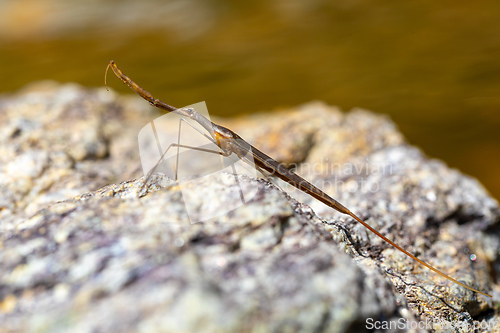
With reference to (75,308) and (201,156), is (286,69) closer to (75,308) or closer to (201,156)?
(201,156)

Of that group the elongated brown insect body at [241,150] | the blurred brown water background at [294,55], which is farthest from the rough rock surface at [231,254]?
the blurred brown water background at [294,55]

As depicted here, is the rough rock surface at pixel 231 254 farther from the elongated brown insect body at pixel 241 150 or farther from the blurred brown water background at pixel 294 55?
the blurred brown water background at pixel 294 55

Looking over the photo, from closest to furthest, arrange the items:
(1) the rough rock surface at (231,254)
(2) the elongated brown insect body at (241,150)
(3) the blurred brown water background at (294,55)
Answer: (1) the rough rock surface at (231,254) → (2) the elongated brown insect body at (241,150) → (3) the blurred brown water background at (294,55)

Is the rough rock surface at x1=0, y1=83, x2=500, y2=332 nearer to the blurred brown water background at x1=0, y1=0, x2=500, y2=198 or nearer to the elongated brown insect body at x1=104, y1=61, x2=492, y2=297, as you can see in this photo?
the elongated brown insect body at x1=104, y1=61, x2=492, y2=297

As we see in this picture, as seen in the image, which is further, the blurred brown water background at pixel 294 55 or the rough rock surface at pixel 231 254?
the blurred brown water background at pixel 294 55

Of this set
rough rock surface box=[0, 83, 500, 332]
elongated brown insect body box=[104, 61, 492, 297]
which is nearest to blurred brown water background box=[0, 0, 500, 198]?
rough rock surface box=[0, 83, 500, 332]

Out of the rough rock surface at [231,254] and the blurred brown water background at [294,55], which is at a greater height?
the blurred brown water background at [294,55]
